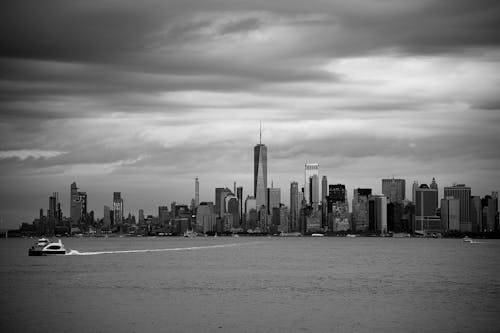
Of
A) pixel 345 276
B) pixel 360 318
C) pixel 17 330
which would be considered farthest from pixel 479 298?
pixel 17 330

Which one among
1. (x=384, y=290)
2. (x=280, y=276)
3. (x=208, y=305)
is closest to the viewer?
(x=208, y=305)

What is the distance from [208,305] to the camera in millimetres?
99750

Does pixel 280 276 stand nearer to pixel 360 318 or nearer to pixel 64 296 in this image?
pixel 64 296

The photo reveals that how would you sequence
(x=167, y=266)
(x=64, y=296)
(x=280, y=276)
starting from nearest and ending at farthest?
(x=64, y=296)
(x=280, y=276)
(x=167, y=266)

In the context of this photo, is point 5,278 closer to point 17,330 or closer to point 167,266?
point 167,266

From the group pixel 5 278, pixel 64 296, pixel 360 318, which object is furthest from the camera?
pixel 5 278

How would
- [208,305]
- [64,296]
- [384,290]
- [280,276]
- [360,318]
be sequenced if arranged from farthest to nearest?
[280,276], [384,290], [64,296], [208,305], [360,318]

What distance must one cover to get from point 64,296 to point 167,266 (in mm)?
77617

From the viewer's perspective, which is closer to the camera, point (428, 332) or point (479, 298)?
point (428, 332)

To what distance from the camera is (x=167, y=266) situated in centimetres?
18688

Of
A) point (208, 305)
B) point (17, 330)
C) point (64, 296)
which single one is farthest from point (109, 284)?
point (17, 330)

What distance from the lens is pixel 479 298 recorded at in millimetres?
110125

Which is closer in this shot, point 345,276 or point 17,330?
point 17,330

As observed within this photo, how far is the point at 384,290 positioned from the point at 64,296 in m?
47.5
